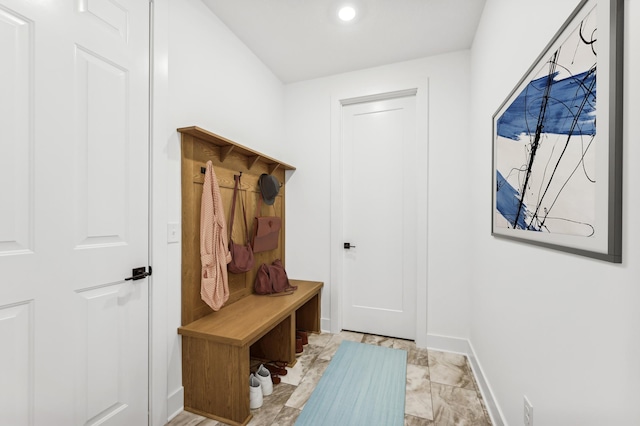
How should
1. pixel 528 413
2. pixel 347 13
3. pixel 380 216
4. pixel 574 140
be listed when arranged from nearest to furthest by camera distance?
pixel 574 140, pixel 528 413, pixel 347 13, pixel 380 216

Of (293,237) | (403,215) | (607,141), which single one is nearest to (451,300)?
(403,215)

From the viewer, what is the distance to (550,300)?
1.00m

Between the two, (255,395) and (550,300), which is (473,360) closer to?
(550,300)

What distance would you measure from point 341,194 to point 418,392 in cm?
174

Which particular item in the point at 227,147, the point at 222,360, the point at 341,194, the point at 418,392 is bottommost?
the point at 418,392

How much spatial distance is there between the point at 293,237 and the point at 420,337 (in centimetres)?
153

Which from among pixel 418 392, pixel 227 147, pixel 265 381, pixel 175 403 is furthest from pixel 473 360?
pixel 227 147

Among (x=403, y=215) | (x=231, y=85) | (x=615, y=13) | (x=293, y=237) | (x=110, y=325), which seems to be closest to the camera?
(x=615, y=13)

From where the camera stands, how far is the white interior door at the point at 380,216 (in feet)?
8.64

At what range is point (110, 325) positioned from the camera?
1.34 meters

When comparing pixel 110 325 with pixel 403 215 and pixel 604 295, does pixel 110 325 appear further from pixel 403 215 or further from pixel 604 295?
pixel 403 215

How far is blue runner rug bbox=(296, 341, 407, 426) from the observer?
161cm

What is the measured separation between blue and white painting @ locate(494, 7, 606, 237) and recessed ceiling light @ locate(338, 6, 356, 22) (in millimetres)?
1269

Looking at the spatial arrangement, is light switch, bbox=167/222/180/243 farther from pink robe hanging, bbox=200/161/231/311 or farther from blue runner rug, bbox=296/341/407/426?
blue runner rug, bbox=296/341/407/426
